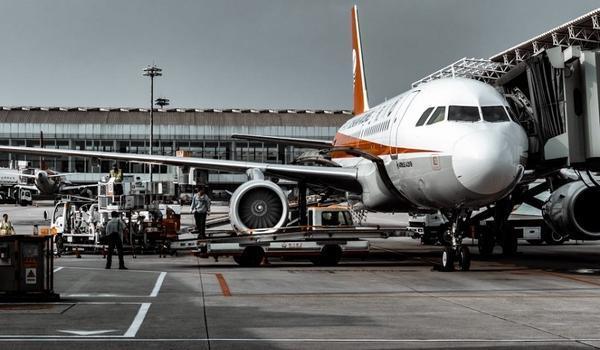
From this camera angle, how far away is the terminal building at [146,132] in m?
112

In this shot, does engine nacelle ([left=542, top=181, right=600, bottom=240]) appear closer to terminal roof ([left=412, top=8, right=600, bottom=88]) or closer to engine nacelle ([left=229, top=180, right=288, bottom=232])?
engine nacelle ([left=229, top=180, right=288, bottom=232])

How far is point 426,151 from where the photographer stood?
56.5 feet

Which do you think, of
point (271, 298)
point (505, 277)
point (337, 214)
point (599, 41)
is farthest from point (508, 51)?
point (271, 298)

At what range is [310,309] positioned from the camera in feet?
39.5

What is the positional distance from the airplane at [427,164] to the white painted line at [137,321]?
7.21 meters

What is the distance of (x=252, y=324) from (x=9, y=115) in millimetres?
111087

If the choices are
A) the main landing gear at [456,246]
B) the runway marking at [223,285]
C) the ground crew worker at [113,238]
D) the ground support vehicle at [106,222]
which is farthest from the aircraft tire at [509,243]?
the ground crew worker at [113,238]

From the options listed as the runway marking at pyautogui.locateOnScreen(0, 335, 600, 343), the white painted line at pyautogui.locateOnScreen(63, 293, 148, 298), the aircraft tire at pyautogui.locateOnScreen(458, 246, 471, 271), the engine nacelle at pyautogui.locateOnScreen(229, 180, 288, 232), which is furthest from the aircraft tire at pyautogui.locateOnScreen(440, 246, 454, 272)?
the runway marking at pyautogui.locateOnScreen(0, 335, 600, 343)

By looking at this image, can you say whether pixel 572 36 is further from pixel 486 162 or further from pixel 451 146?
pixel 486 162

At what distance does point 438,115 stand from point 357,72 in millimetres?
17091

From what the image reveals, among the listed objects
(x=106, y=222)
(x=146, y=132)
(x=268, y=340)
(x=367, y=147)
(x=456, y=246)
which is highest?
(x=146, y=132)

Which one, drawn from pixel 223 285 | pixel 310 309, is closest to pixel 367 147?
pixel 223 285

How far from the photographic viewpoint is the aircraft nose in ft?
51.0

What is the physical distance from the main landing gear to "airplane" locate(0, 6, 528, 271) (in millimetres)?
23
